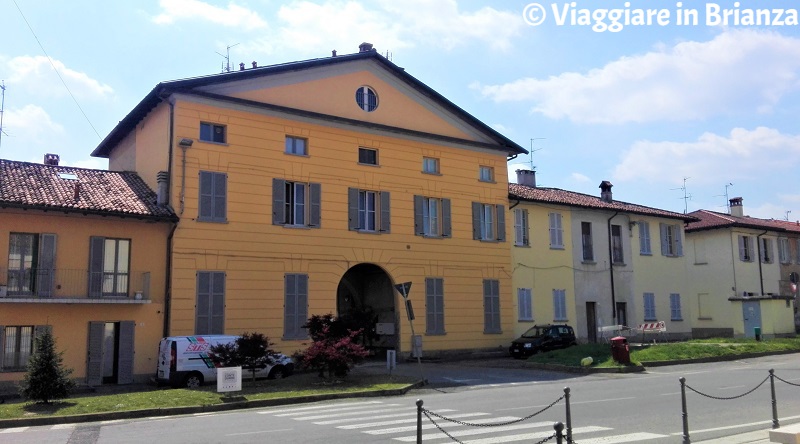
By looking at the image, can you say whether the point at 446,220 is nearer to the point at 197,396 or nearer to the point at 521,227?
the point at 521,227

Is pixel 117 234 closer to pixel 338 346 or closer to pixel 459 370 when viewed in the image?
pixel 338 346

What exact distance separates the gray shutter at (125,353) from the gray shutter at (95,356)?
20.5 inches

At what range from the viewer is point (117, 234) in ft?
73.0

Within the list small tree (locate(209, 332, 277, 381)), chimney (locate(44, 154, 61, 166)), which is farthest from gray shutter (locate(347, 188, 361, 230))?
chimney (locate(44, 154, 61, 166))

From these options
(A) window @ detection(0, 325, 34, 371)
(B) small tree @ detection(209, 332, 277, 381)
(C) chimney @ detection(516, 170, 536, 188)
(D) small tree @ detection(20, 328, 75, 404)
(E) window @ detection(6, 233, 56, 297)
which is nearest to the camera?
(D) small tree @ detection(20, 328, 75, 404)

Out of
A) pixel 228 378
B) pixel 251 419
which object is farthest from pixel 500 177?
pixel 251 419

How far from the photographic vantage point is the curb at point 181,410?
46.9 feet

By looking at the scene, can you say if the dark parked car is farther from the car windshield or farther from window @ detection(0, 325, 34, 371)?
window @ detection(0, 325, 34, 371)

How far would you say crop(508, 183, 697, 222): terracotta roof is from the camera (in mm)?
33250

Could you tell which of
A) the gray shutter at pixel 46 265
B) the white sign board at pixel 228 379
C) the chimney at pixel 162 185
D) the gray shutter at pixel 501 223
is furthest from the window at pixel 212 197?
the gray shutter at pixel 501 223

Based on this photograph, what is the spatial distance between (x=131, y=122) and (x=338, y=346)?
13.5m

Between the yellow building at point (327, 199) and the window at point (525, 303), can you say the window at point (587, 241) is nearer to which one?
the window at point (525, 303)

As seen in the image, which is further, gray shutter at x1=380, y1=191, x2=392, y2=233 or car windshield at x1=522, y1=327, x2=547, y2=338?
car windshield at x1=522, y1=327, x2=547, y2=338

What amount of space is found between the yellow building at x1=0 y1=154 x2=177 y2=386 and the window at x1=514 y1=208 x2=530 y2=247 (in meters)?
15.9
